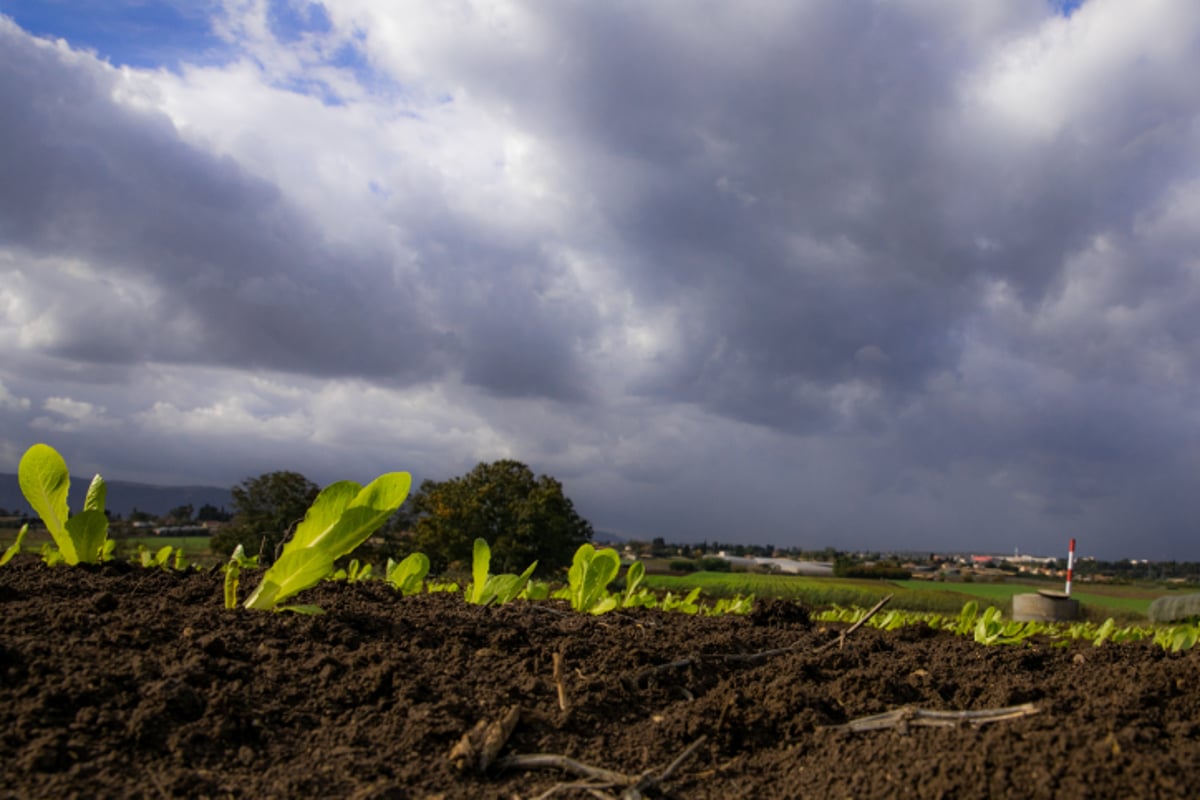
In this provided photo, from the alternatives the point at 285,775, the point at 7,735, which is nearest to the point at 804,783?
the point at 285,775

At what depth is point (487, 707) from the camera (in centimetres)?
239

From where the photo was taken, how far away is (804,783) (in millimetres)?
2129

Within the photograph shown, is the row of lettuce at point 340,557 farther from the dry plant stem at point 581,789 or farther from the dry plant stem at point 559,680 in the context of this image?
the dry plant stem at point 581,789

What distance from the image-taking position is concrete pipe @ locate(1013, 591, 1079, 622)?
61.9 feet

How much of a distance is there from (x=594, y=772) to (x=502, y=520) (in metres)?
25.3

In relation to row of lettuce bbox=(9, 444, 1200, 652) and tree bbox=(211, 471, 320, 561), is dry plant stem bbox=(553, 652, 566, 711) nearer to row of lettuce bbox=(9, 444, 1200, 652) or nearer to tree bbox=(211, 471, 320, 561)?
row of lettuce bbox=(9, 444, 1200, 652)

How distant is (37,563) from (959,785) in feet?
14.2

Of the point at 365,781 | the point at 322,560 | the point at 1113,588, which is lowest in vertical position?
the point at 1113,588

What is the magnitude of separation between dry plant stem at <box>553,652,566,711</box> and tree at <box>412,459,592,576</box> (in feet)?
74.7

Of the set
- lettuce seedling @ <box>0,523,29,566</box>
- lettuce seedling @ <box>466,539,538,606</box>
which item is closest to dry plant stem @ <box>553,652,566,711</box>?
lettuce seedling @ <box>466,539,538,606</box>

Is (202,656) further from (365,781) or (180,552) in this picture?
(180,552)

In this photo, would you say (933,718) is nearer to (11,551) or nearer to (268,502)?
(11,551)

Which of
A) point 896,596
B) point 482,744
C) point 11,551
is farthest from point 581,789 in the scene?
point 896,596

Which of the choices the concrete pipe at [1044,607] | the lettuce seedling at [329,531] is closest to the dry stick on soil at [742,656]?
the lettuce seedling at [329,531]
